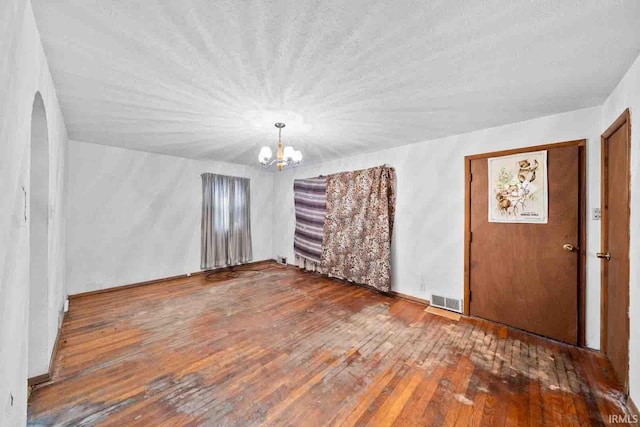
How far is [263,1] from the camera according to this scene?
3.66 feet

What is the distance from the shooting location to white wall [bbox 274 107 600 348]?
87.5 inches

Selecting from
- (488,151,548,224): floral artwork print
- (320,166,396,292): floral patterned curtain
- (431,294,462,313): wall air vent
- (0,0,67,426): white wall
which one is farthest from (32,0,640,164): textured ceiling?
(431,294,462,313): wall air vent

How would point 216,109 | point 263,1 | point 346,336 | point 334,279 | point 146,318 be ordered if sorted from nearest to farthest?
1. point 263,1
2. point 216,109
3. point 346,336
4. point 146,318
5. point 334,279

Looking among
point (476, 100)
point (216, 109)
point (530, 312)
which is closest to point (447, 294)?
point (530, 312)

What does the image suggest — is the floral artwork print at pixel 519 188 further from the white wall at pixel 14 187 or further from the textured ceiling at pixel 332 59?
the white wall at pixel 14 187

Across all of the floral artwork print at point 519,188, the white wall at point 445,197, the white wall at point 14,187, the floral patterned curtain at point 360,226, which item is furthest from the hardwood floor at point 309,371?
the floral artwork print at point 519,188

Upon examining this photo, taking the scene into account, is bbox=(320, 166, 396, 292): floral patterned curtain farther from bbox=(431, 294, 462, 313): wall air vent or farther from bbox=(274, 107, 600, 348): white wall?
bbox=(431, 294, 462, 313): wall air vent

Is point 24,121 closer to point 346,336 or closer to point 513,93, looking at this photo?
point 346,336

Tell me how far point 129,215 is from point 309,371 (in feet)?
Answer: 12.3

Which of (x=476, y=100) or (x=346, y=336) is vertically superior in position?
(x=476, y=100)

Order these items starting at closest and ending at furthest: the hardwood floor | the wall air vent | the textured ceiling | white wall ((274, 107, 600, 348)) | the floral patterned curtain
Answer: the textured ceiling < the hardwood floor < white wall ((274, 107, 600, 348)) < the wall air vent < the floral patterned curtain

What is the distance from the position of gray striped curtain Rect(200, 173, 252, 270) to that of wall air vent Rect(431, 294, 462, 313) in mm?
3720

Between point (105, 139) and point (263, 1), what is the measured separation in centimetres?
345

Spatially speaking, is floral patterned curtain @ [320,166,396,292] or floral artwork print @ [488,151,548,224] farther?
floral patterned curtain @ [320,166,396,292]
